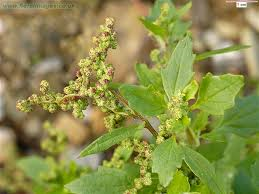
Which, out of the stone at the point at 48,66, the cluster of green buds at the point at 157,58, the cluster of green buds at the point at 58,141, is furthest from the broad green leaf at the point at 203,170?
the stone at the point at 48,66

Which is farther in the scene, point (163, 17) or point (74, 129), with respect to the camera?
point (74, 129)

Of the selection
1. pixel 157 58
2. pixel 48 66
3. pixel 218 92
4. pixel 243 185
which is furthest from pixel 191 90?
pixel 48 66

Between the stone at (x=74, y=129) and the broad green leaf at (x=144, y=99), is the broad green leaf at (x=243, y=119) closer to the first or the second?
the broad green leaf at (x=144, y=99)

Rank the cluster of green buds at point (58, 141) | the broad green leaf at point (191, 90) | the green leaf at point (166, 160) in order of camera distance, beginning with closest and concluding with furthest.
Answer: the green leaf at point (166, 160) < the broad green leaf at point (191, 90) < the cluster of green buds at point (58, 141)

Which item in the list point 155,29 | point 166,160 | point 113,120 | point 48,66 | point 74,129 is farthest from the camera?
point 48,66

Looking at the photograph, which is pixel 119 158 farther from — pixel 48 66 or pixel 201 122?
pixel 48 66

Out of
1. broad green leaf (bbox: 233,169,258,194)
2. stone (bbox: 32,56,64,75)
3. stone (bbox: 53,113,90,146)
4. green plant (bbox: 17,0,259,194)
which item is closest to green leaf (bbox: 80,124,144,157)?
green plant (bbox: 17,0,259,194)

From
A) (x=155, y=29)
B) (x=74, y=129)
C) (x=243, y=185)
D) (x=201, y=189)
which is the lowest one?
(x=74, y=129)
